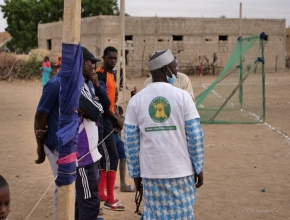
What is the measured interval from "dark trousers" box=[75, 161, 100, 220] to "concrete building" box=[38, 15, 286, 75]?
28406 mm

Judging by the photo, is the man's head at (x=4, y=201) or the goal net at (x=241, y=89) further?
the goal net at (x=241, y=89)

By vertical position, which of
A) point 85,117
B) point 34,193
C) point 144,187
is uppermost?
point 85,117

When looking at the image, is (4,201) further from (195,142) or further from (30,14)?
(30,14)

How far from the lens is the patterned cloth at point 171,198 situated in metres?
3.76

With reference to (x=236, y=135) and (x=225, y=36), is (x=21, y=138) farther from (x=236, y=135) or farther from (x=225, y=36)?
(x=225, y=36)

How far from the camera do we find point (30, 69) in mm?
29672

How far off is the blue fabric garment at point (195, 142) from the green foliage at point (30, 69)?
26.8 metres

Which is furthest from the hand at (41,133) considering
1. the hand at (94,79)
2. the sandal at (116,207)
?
the sandal at (116,207)

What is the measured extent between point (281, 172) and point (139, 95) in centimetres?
426

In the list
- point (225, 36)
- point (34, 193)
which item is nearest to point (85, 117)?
point (34, 193)

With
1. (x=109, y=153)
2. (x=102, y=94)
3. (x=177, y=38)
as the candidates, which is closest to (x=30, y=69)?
(x=177, y=38)

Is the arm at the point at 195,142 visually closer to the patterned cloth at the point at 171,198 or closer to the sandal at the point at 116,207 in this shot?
the patterned cloth at the point at 171,198

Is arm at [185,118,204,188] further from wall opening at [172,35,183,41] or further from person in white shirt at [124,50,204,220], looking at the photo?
wall opening at [172,35,183,41]

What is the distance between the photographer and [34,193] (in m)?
6.59
